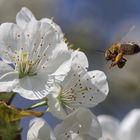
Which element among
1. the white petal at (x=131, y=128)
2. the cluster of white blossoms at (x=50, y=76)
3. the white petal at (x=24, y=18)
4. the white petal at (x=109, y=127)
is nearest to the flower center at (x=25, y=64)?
the cluster of white blossoms at (x=50, y=76)

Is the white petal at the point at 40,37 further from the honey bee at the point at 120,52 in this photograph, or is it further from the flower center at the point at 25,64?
the honey bee at the point at 120,52

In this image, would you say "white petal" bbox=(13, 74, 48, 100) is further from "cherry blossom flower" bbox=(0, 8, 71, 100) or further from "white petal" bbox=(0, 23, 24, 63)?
"white petal" bbox=(0, 23, 24, 63)

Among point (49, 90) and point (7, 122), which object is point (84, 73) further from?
point (7, 122)

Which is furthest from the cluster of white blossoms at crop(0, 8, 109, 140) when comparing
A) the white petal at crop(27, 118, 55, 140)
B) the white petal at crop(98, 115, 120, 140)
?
the white petal at crop(98, 115, 120, 140)

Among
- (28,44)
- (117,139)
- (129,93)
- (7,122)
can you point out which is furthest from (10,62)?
(129,93)

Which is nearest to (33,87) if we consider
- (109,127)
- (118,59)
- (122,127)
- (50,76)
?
(50,76)
